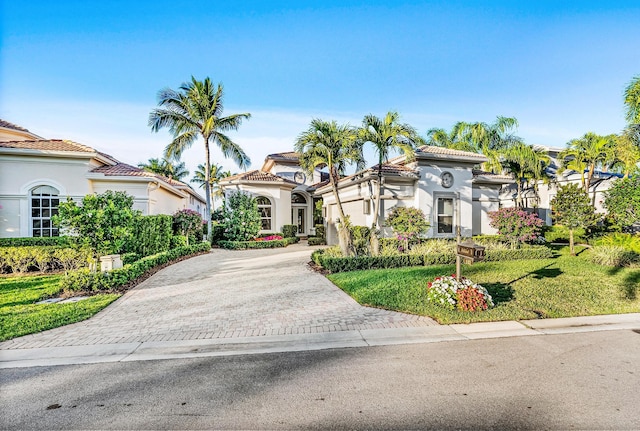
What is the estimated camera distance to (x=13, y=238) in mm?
12844

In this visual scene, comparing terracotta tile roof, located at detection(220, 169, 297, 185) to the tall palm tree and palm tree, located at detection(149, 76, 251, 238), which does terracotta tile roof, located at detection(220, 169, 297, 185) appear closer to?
palm tree, located at detection(149, 76, 251, 238)

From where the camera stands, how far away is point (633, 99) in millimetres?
12523

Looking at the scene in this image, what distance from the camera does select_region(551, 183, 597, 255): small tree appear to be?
13.6 meters

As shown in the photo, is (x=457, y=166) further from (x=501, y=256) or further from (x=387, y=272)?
(x=387, y=272)

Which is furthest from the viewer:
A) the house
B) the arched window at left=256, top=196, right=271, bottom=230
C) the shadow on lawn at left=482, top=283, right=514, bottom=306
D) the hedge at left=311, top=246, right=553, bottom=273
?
the arched window at left=256, top=196, right=271, bottom=230

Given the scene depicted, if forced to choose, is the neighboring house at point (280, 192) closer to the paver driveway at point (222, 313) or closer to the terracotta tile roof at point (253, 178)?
the terracotta tile roof at point (253, 178)

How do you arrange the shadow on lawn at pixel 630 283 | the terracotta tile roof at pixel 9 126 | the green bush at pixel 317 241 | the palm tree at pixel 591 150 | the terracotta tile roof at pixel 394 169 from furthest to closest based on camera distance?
the green bush at pixel 317 241
the palm tree at pixel 591 150
the terracotta tile roof at pixel 9 126
the terracotta tile roof at pixel 394 169
the shadow on lawn at pixel 630 283

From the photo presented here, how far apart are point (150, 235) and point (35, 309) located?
6702 mm

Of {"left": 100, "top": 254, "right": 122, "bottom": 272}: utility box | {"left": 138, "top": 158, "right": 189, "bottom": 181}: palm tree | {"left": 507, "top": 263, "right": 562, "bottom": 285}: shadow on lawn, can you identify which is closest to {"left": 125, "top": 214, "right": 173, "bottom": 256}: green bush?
{"left": 100, "top": 254, "right": 122, "bottom": 272}: utility box

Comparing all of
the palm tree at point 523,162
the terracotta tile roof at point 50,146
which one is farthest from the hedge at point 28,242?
the palm tree at point 523,162

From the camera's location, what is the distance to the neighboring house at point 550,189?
21172 mm

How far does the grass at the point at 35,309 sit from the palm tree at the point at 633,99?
19166mm

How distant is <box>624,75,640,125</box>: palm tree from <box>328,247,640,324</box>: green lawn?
6.77 m

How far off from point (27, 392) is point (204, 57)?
39.3ft
